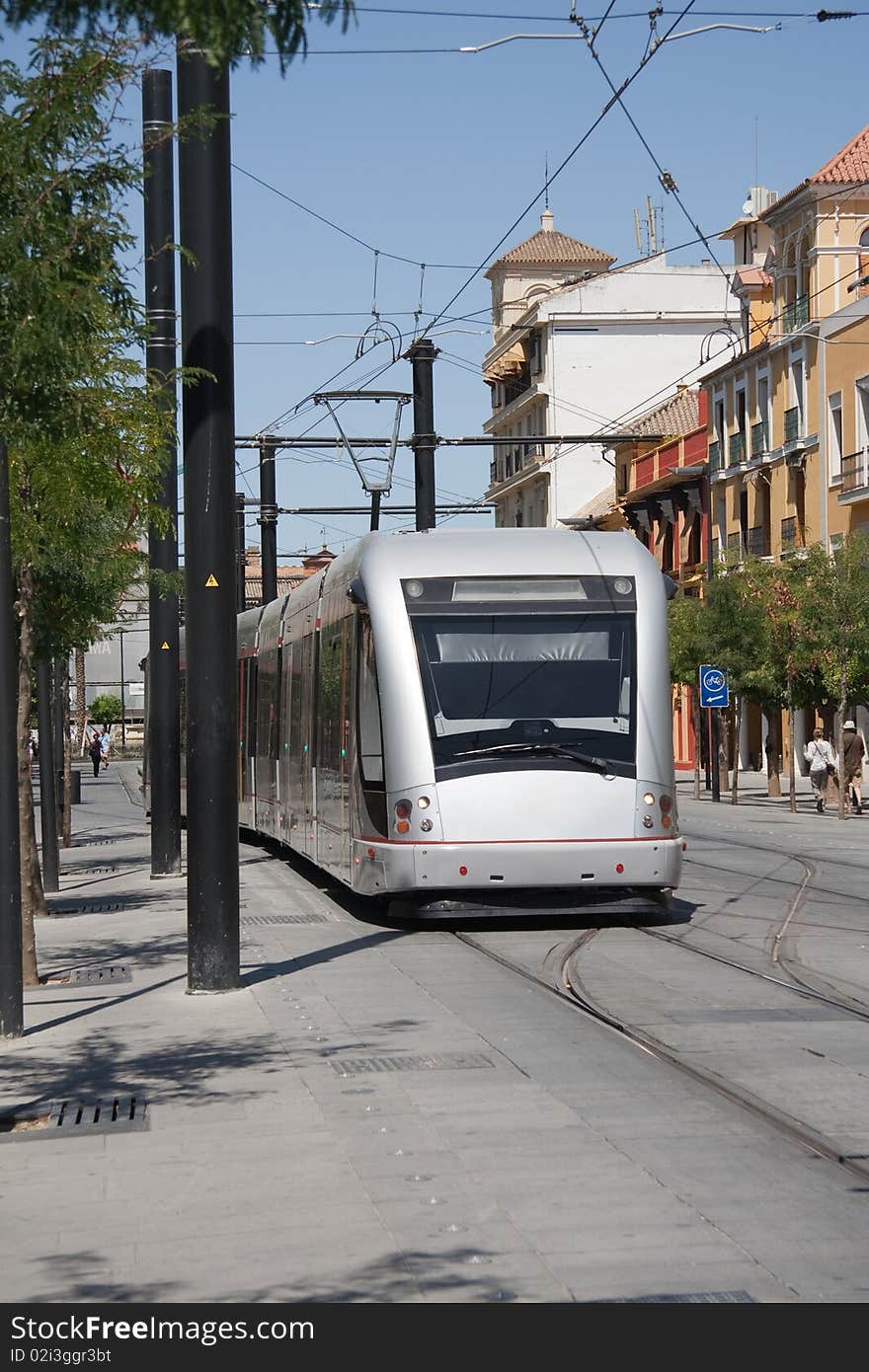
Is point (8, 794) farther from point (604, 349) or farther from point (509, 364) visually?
point (509, 364)

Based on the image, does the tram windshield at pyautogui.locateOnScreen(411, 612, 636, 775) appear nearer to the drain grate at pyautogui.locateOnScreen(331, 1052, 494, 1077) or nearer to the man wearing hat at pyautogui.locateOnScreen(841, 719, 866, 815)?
Answer: the drain grate at pyautogui.locateOnScreen(331, 1052, 494, 1077)

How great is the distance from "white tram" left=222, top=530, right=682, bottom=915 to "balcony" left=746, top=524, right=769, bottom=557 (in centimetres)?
4287

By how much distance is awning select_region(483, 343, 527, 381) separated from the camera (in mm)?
89262

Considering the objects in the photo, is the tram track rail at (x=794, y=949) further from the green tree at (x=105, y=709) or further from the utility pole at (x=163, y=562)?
the green tree at (x=105, y=709)

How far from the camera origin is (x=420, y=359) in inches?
990

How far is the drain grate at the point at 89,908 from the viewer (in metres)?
18.2

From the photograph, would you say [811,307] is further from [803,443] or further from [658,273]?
[658,273]

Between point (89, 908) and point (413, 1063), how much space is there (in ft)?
32.5

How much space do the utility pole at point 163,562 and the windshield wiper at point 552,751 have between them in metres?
4.47

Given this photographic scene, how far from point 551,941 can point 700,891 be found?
4092 millimetres

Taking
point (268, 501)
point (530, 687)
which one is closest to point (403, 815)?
point (530, 687)

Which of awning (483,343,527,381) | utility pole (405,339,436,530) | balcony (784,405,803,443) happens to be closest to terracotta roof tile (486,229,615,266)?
awning (483,343,527,381)

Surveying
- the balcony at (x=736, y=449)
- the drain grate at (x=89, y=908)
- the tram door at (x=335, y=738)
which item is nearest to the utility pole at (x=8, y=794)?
the tram door at (x=335, y=738)
